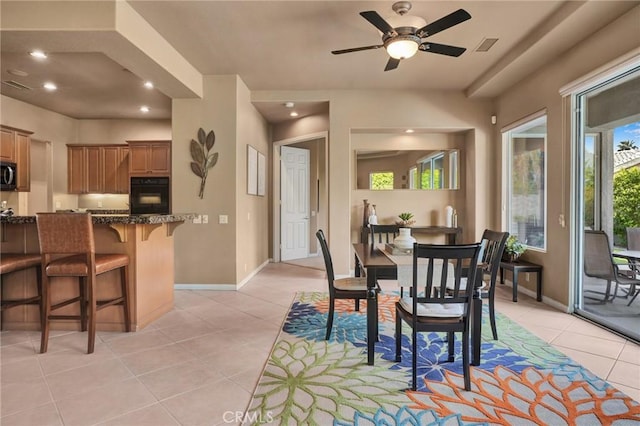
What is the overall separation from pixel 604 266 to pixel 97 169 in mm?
7912

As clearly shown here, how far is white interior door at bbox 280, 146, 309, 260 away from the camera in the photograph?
720 centimetres

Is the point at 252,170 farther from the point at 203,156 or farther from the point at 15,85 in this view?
the point at 15,85

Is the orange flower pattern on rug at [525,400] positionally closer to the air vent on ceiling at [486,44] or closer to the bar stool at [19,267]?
the bar stool at [19,267]

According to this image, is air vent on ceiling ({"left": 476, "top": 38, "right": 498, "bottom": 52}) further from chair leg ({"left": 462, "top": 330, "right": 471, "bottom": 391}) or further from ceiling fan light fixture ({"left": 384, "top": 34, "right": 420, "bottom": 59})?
chair leg ({"left": 462, "top": 330, "right": 471, "bottom": 391})

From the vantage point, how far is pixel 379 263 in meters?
2.64

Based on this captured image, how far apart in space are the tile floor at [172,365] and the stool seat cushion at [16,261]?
25.1 inches

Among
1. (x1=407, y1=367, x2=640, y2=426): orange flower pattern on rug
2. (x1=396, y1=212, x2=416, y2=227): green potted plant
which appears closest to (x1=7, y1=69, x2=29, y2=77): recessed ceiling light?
→ (x1=396, y1=212, x2=416, y2=227): green potted plant

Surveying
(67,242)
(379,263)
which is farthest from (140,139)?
(379,263)

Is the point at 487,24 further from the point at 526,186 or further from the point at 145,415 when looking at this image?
the point at 145,415

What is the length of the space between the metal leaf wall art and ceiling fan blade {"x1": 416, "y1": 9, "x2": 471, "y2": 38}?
299 centimetres

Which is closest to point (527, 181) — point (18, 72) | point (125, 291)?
point (125, 291)

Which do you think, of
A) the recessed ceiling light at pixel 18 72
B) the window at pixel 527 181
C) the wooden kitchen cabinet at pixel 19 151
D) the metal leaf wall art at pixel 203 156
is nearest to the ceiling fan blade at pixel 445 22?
the window at pixel 527 181

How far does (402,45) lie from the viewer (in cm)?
311

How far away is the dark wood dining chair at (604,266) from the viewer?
10.7 ft
